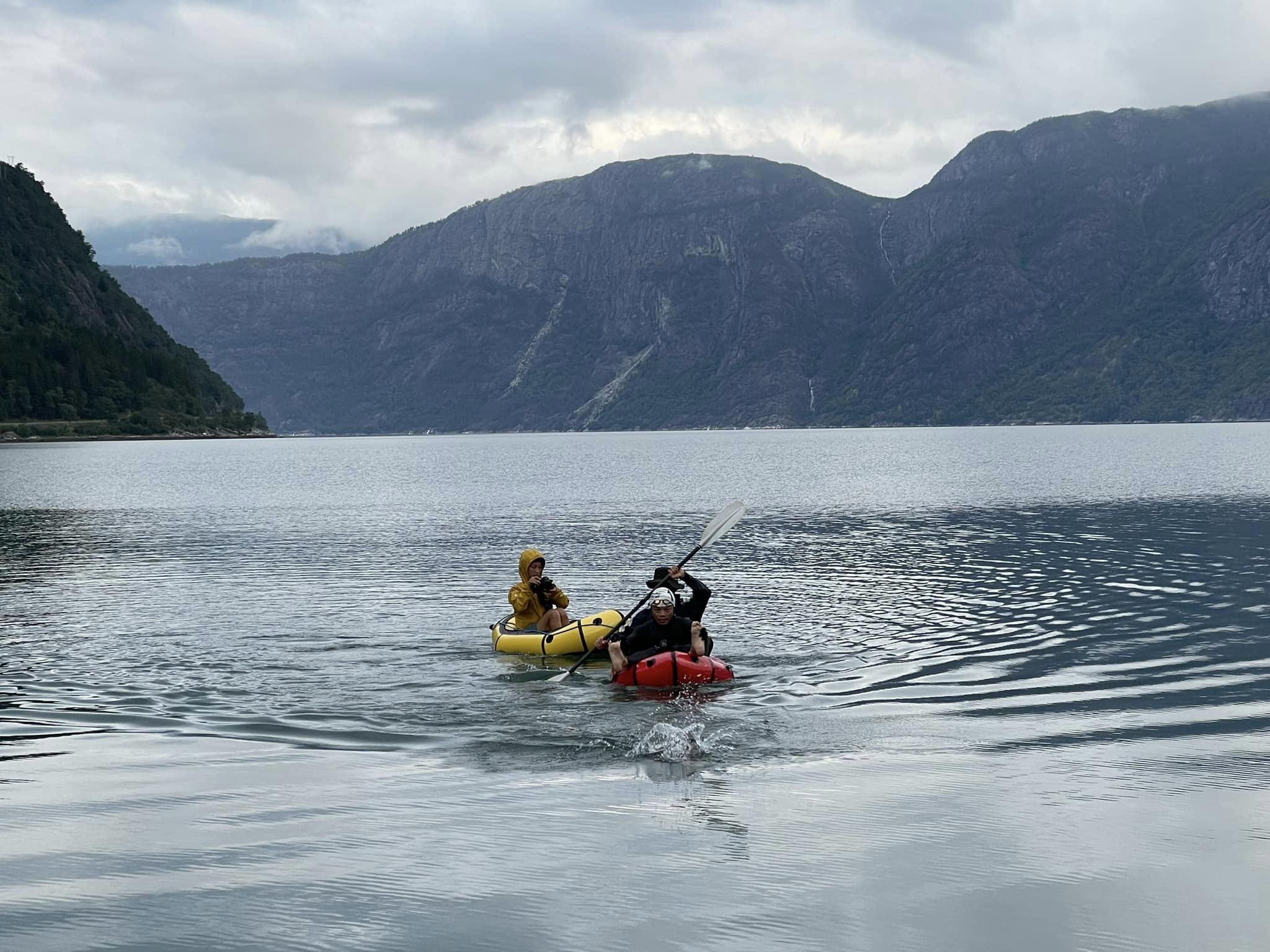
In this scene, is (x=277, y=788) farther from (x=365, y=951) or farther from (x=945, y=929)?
(x=945, y=929)

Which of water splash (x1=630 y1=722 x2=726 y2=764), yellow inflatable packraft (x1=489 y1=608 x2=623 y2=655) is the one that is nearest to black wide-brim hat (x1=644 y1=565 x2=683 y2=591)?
yellow inflatable packraft (x1=489 y1=608 x2=623 y2=655)

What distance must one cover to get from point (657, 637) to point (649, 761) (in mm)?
5964

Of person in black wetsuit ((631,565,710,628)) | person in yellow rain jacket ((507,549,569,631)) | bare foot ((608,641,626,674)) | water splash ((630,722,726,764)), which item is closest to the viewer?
water splash ((630,722,726,764))

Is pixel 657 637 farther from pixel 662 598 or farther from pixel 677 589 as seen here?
pixel 677 589

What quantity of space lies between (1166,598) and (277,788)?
23645 mm

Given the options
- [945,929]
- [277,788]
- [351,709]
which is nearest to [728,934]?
[945,929]

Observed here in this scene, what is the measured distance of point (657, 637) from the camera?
23125 mm

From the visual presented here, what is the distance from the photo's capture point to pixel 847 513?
65.5 m

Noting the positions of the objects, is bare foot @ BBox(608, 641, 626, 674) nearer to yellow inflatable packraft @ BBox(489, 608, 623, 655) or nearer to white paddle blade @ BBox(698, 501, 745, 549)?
yellow inflatable packraft @ BBox(489, 608, 623, 655)

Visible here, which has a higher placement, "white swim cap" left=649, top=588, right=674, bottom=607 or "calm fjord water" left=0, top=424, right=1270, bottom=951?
"white swim cap" left=649, top=588, right=674, bottom=607

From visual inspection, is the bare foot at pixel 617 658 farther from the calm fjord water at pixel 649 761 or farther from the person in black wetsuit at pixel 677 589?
the person in black wetsuit at pixel 677 589

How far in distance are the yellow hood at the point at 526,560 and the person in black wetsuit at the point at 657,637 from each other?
3605mm

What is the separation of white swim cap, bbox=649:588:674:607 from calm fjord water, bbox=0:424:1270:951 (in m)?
1.73

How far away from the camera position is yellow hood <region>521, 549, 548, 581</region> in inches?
1035
